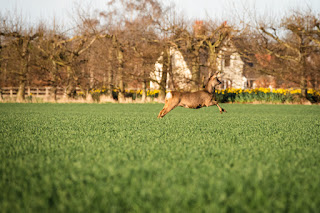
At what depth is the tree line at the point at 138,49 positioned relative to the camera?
889 inches

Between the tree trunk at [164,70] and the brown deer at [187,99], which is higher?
the tree trunk at [164,70]

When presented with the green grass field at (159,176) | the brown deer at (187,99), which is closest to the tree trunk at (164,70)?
the brown deer at (187,99)

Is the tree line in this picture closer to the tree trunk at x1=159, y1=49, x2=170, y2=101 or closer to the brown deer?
the tree trunk at x1=159, y1=49, x2=170, y2=101

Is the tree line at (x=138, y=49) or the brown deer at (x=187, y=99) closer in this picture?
the brown deer at (x=187, y=99)

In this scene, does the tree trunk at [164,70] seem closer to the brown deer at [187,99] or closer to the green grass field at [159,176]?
the brown deer at [187,99]

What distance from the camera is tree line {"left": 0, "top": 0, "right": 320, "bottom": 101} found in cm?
2258

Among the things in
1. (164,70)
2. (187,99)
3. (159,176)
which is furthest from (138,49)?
(159,176)

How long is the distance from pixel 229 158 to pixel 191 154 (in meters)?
0.46

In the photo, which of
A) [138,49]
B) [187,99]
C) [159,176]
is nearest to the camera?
[159,176]

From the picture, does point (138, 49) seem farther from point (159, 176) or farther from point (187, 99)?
point (159, 176)

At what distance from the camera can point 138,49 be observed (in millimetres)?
23391

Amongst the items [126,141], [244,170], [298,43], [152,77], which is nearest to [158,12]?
[152,77]

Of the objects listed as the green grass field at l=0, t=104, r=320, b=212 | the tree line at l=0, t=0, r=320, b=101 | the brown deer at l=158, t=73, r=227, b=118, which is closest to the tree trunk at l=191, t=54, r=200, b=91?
the tree line at l=0, t=0, r=320, b=101

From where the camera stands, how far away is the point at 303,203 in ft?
7.52
